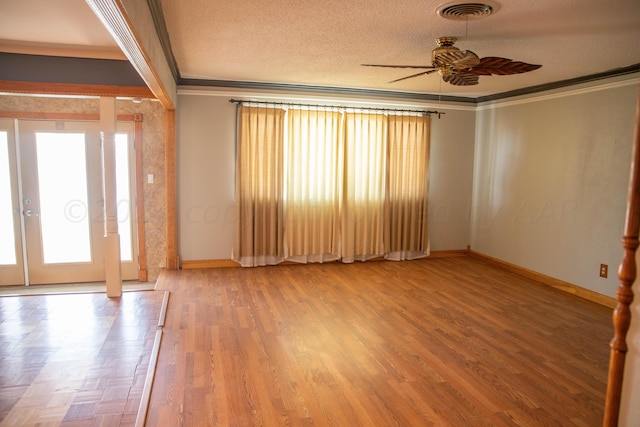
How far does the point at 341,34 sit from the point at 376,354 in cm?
249

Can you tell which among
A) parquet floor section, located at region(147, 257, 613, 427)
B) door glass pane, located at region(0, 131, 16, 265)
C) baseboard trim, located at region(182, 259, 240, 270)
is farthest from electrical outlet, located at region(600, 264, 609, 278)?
door glass pane, located at region(0, 131, 16, 265)

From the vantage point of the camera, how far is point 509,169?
575 cm

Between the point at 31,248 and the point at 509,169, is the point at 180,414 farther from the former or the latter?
the point at 509,169

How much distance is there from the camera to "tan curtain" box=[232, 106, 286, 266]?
214 inches

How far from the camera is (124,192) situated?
219 inches

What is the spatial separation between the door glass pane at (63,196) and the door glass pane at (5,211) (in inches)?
13.5

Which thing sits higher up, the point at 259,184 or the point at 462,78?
the point at 462,78

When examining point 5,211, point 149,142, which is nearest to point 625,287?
point 149,142

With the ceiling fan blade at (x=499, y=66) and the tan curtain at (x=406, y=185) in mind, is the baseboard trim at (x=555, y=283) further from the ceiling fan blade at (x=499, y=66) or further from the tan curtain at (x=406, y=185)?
the ceiling fan blade at (x=499, y=66)

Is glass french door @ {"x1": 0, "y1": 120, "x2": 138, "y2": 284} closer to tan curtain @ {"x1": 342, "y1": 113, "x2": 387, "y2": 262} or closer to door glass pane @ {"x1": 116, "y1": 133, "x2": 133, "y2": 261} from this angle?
door glass pane @ {"x1": 116, "y1": 133, "x2": 133, "y2": 261}

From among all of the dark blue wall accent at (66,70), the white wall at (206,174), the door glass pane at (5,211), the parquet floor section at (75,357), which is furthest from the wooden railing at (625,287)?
the door glass pane at (5,211)

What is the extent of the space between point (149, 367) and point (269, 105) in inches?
145

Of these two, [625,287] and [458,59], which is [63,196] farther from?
[625,287]

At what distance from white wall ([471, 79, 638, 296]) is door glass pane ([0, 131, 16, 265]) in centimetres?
652
